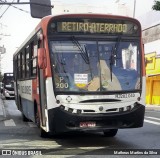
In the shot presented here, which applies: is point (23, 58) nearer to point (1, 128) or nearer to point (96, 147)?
point (1, 128)

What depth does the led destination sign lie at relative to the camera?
11328mm

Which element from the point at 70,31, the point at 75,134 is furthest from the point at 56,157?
the point at 75,134

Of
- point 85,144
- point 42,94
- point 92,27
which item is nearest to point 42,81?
point 42,94

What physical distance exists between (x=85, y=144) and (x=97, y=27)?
9.98ft

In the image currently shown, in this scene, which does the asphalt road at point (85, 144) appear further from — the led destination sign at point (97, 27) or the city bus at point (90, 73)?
the led destination sign at point (97, 27)

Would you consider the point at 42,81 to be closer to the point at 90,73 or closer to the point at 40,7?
the point at 90,73

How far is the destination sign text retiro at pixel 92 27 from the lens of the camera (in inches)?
446

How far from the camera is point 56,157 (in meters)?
9.73

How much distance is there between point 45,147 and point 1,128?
16.3ft

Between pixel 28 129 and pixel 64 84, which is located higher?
pixel 64 84

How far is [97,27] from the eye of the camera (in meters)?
11.5

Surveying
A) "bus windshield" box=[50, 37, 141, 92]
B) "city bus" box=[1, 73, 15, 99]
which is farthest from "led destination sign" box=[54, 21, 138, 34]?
"city bus" box=[1, 73, 15, 99]

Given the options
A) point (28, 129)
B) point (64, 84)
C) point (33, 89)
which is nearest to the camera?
point (64, 84)

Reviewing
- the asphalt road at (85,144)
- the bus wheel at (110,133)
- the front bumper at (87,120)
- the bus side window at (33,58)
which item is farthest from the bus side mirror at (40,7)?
the front bumper at (87,120)
